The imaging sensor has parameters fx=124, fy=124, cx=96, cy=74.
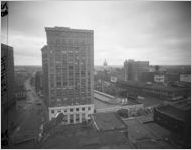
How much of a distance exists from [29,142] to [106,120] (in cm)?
286

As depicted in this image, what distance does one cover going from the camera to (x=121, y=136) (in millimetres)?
3533

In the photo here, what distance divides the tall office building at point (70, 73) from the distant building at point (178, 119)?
386cm

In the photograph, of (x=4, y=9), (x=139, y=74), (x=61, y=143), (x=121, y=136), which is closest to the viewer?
(x=4, y=9)

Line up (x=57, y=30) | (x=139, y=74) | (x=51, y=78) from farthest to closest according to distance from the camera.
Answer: (x=139, y=74), (x=51, y=78), (x=57, y=30)

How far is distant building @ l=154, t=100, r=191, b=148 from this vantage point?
3.25 m

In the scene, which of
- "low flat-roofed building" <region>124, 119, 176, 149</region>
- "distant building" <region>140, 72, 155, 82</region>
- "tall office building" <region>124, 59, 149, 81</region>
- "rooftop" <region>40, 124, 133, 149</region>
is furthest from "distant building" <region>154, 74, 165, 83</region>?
"rooftop" <region>40, 124, 133, 149</region>

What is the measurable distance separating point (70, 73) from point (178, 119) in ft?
17.2

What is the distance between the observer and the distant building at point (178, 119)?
3.25 m

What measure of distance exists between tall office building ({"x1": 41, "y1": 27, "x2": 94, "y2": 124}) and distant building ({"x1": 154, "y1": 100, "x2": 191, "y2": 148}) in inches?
152

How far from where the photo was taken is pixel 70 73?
6.94 metres

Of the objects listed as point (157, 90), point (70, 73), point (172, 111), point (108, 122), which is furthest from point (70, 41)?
point (157, 90)

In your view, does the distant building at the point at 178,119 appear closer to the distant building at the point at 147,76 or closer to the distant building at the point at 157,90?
the distant building at the point at 157,90

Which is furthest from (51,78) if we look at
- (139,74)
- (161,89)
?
(139,74)

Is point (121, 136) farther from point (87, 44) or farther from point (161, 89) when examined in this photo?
point (161, 89)
